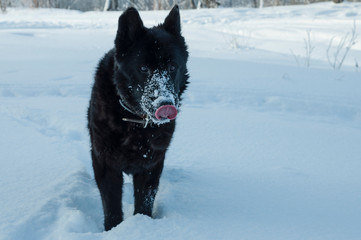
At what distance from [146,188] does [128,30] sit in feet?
3.00

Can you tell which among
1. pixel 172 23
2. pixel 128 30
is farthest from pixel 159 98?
pixel 172 23

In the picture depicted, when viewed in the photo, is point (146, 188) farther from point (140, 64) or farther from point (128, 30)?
point (128, 30)

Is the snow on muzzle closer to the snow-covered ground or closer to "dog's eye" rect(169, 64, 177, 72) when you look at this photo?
"dog's eye" rect(169, 64, 177, 72)

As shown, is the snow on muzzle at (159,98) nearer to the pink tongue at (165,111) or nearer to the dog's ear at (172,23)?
the pink tongue at (165,111)

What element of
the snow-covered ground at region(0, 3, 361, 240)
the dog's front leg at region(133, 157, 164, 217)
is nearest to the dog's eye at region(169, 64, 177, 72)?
the dog's front leg at region(133, 157, 164, 217)

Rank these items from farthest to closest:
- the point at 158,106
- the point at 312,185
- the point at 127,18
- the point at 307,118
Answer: the point at 307,118 < the point at 312,185 < the point at 127,18 < the point at 158,106

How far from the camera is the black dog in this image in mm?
1923

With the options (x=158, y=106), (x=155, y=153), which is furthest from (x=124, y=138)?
(x=158, y=106)

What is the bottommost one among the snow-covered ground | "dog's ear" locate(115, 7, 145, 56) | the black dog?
the snow-covered ground

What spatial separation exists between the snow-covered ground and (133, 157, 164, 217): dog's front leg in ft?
0.33

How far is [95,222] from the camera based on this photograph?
2.20 m

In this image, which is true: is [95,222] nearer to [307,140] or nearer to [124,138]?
[124,138]

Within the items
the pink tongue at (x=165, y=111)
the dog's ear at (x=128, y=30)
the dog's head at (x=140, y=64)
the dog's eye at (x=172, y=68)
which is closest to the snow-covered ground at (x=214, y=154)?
the pink tongue at (x=165, y=111)

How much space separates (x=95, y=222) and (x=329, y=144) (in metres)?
2.07
